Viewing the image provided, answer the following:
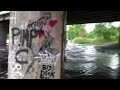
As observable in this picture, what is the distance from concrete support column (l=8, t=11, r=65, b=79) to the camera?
1119 cm

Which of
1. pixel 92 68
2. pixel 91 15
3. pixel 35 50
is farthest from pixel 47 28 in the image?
pixel 91 15

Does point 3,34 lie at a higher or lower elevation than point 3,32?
lower

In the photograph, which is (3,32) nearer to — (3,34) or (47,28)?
(3,34)

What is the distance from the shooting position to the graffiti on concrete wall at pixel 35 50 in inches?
443

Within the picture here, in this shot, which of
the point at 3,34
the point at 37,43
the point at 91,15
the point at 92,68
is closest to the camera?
the point at 37,43

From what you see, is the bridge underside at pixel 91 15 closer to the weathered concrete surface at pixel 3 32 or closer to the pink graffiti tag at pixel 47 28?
the weathered concrete surface at pixel 3 32

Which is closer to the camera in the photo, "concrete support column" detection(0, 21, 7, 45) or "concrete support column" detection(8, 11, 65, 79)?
"concrete support column" detection(8, 11, 65, 79)

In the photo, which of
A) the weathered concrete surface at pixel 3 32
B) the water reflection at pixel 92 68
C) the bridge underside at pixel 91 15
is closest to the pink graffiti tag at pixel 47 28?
the water reflection at pixel 92 68

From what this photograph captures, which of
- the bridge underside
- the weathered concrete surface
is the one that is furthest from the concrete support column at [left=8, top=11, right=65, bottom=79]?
the weathered concrete surface

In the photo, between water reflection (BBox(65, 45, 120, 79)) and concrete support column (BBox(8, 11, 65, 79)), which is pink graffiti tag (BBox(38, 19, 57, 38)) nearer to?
concrete support column (BBox(8, 11, 65, 79))

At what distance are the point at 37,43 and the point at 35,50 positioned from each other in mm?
281

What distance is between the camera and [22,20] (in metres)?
11.3

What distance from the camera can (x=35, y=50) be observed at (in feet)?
37.5
